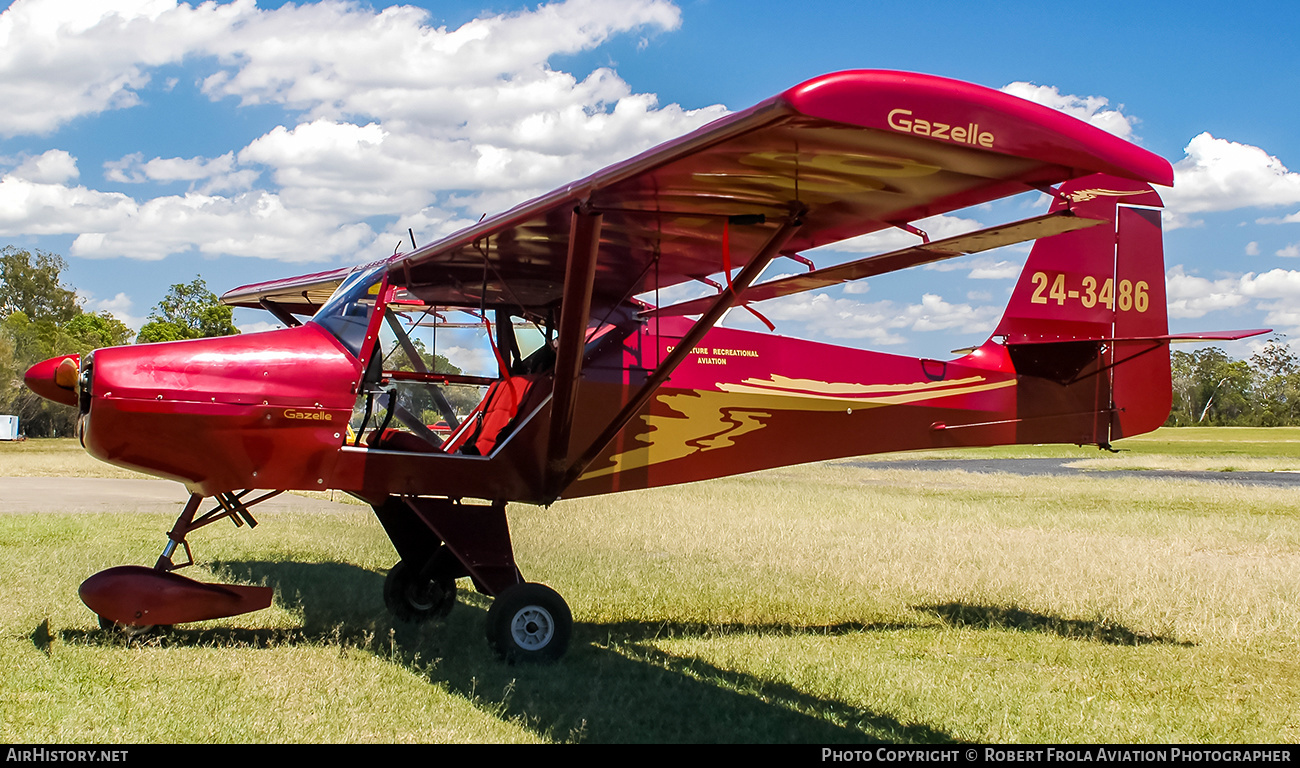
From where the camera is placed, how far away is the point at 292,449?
616cm

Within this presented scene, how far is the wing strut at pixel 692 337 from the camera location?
5152 mm

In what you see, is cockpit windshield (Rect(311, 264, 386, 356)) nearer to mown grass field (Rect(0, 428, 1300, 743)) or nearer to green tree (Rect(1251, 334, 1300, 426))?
mown grass field (Rect(0, 428, 1300, 743))

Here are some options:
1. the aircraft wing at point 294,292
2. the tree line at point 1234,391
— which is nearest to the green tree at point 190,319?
the aircraft wing at point 294,292

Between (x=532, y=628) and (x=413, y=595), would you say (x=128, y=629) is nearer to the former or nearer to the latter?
(x=413, y=595)

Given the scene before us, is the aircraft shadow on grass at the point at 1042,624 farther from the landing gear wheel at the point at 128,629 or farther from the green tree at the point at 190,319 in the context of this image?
the green tree at the point at 190,319

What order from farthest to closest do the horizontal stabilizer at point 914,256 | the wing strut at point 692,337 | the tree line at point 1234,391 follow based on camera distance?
the tree line at point 1234,391 → the wing strut at point 692,337 → the horizontal stabilizer at point 914,256

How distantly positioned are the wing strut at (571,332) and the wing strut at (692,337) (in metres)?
0.09

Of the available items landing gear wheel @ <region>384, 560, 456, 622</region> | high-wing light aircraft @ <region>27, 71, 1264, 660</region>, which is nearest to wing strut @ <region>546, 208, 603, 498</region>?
high-wing light aircraft @ <region>27, 71, 1264, 660</region>

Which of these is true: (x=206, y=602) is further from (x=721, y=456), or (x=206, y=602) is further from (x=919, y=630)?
(x=919, y=630)

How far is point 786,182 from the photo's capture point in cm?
492

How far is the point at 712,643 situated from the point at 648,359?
226 centimetres

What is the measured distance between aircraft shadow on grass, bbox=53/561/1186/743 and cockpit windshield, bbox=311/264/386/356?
6.97 feet

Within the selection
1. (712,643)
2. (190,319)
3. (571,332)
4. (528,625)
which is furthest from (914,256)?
(190,319)

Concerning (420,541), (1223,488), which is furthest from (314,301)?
(1223,488)
